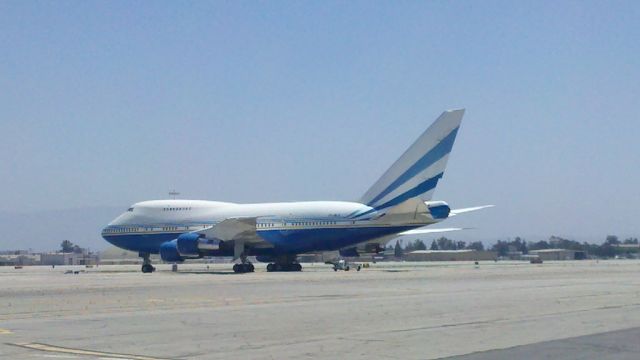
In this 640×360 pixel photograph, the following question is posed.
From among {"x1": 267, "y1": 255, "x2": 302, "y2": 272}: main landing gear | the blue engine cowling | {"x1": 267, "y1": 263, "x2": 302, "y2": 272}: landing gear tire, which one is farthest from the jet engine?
{"x1": 267, "y1": 255, "x2": 302, "y2": 272}: main landing gear

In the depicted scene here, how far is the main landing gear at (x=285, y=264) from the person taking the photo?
209 feet

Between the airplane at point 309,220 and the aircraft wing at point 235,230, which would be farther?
the aircraft wing at point 235,230

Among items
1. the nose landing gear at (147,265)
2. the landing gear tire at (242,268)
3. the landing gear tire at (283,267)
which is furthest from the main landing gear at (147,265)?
the landing gear tire at (242,268)

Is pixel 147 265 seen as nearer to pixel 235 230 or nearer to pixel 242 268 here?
pixel 235 230

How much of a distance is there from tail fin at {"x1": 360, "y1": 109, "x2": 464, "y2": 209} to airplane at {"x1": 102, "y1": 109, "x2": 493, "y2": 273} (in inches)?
2.5

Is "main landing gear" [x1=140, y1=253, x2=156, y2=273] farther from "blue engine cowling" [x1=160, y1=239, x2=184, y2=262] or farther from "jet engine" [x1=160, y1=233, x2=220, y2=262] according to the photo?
"jet engine" [x1=160, y1=233, x2=220, y2=262]

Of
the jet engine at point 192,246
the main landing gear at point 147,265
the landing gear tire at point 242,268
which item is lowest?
the landing gear tire at point 242,268

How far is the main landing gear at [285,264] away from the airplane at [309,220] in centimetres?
7

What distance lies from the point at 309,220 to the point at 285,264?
5.31 meters

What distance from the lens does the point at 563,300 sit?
24266mm

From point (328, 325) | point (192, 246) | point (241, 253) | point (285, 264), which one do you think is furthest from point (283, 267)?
point (328, 325)

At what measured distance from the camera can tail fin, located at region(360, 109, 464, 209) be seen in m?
57.3

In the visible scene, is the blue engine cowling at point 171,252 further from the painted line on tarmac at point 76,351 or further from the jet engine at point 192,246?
the painted line on tarmac at point 76,351

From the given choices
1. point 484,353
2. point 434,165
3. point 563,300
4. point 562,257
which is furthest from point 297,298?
point 562,257
